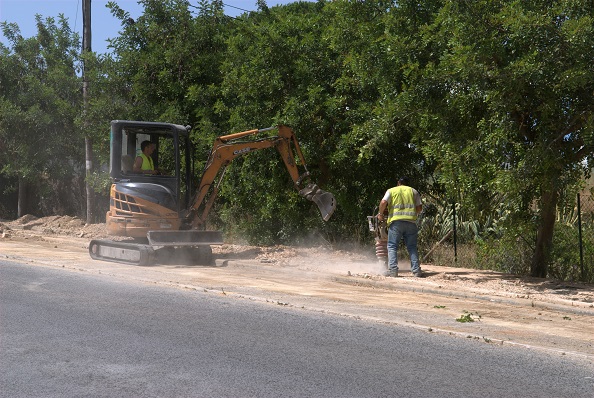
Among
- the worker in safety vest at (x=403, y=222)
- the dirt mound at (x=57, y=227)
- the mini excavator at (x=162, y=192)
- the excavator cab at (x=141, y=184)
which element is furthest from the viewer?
the dirt mound at (x=57, y=227)

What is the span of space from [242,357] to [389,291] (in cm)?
580

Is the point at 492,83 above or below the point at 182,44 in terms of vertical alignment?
→ below

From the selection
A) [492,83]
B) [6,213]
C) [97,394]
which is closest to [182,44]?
[492,83]

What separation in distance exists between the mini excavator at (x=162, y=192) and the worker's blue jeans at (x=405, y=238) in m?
1.77

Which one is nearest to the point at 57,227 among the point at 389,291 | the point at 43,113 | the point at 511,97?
the point at 43,113

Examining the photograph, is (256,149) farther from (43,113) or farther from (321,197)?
(43,113)

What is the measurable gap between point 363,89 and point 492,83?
5641 millimetres

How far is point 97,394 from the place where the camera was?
6.25 meters

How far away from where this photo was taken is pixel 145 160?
16.6m

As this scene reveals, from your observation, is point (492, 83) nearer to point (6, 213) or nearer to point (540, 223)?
point (540, 223)

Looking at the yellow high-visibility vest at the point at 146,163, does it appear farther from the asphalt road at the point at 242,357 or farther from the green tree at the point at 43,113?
the green tree at the point at 43,113

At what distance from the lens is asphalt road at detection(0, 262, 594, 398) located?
21.4 feet

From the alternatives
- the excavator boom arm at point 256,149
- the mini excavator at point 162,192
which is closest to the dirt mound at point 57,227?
the mini excavator at point 162,192

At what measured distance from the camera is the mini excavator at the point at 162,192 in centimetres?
1591
